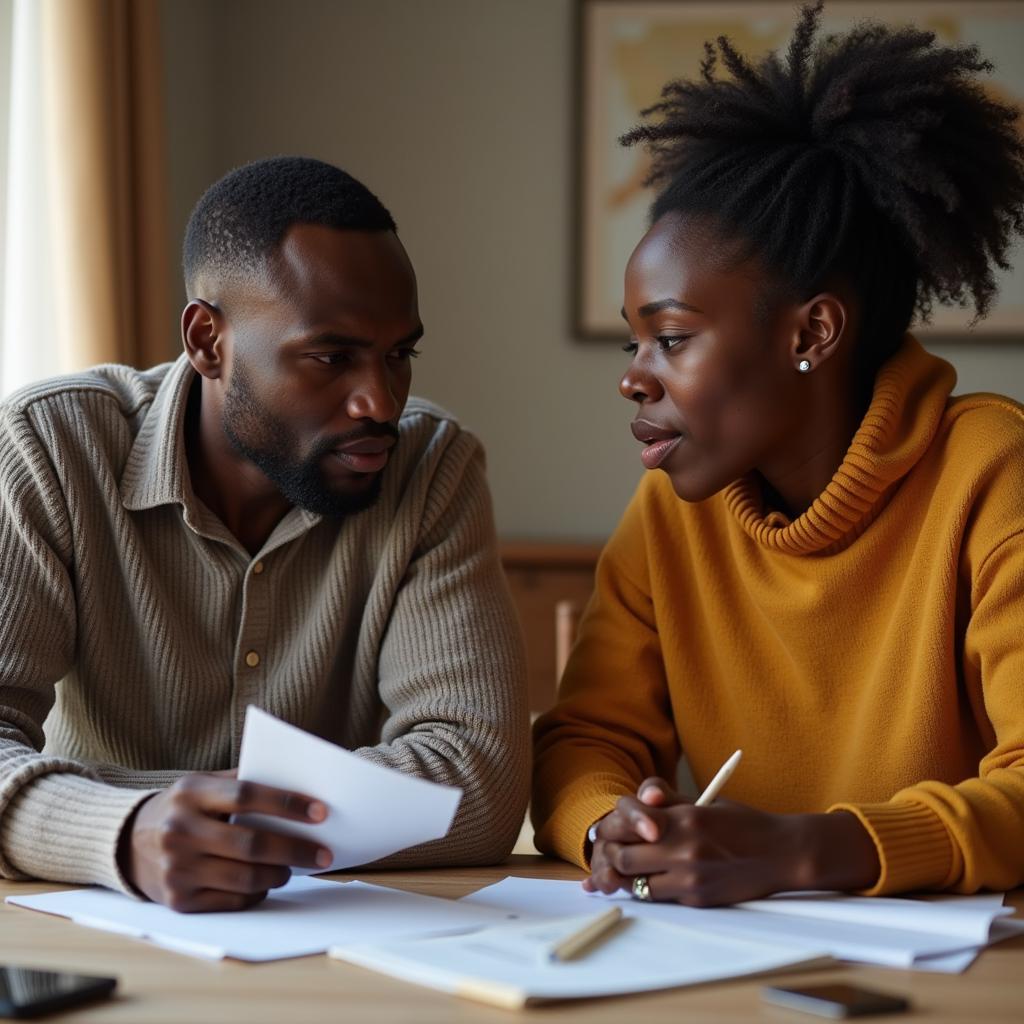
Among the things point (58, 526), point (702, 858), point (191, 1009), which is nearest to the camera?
point (191, 1009)

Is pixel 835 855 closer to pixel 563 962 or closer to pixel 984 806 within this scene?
pixel 984 806

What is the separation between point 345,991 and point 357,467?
2.18 feet

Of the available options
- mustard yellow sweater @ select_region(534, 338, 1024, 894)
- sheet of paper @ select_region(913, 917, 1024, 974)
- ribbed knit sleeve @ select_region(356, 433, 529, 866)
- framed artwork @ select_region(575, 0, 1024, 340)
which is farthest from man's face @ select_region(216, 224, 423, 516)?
framed artwork @ select_region(575, 0, 1024, 340)

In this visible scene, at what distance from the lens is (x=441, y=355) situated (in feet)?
11.8

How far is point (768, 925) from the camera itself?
3.34 ft

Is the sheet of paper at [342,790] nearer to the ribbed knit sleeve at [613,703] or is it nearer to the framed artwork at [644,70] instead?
the ribbed knit sleeve at [613,703]

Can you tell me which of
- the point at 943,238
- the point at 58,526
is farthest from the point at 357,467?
the point at 943,238

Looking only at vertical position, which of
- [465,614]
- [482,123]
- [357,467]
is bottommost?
[465,614]

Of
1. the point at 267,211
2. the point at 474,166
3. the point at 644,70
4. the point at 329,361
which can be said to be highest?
the point at 644,70

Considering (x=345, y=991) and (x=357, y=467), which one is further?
(x=357, y=467)

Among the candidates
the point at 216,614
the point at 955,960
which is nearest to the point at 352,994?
the point at 955,960

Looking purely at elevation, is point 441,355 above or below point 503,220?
below

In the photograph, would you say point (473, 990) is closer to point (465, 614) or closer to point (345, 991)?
point (345, 991)

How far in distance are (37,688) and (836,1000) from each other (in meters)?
0.84
